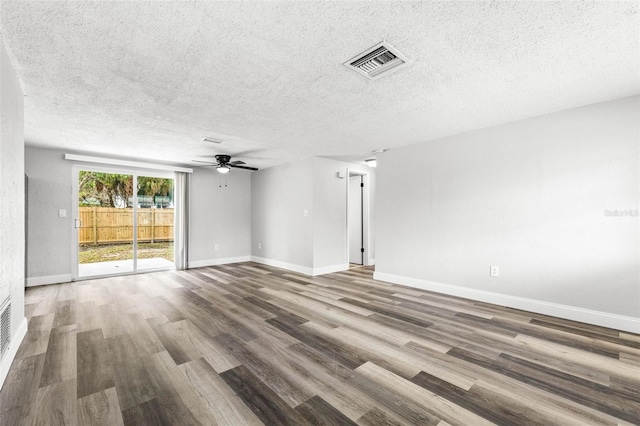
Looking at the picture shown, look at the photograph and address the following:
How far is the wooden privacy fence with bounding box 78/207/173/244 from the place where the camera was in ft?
17.2

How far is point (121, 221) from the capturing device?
5535 millimetres

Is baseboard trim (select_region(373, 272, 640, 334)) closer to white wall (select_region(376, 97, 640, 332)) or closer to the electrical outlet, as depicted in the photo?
white wall (select_region(376, 97, 640, 332))

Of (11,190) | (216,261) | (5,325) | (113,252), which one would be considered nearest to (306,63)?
(11,190)

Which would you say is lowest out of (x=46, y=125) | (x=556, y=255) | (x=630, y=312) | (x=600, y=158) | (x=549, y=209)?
(x=630, y=312)

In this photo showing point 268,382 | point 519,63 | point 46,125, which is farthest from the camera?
point 46,125

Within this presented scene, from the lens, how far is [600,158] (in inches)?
115

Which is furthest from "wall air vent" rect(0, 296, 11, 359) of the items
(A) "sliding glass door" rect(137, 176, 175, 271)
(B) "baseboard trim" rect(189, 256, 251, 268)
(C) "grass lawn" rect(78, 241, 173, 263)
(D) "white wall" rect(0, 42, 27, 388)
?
(B) "baseboard trim" rect(189, 256, 251, 268)

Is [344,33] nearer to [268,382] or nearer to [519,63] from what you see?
[519,63]

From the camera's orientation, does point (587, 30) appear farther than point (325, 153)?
No

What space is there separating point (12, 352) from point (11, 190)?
131 cm

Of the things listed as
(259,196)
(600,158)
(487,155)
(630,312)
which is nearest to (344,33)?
(487,155)

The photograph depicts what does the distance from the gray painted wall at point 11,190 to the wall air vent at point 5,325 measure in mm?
75

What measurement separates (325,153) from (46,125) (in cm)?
407

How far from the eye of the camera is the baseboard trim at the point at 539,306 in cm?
278
